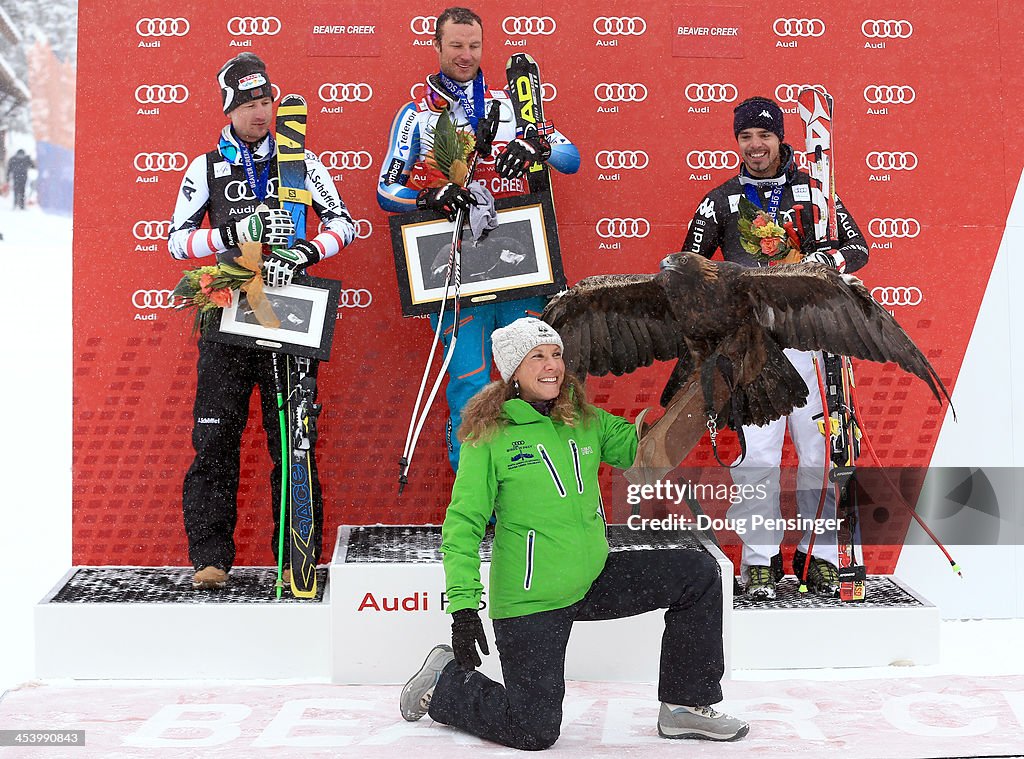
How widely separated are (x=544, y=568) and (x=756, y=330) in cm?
90

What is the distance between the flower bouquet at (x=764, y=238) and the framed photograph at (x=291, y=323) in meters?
1.47

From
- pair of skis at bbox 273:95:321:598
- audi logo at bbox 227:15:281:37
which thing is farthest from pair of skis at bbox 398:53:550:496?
audi logo at bbox 227:15:281:37

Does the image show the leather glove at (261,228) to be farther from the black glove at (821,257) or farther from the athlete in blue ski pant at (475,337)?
the black glove at (821,257)

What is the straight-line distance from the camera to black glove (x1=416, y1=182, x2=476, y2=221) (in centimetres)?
402

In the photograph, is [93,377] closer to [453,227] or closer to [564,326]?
[453,227]

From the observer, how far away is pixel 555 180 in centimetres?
473

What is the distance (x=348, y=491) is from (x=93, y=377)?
44.4 inches

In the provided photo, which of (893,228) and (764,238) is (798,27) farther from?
(764,238)

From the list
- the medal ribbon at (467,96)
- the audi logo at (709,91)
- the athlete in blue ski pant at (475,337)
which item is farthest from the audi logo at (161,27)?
the audi logo at (709,91)

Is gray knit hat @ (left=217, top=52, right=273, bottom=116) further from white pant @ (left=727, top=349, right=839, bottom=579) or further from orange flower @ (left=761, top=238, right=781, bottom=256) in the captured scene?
white pant @ (left=727, top=349, right=839, bottom=579)

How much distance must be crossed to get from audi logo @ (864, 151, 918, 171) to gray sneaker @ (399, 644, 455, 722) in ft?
8.99

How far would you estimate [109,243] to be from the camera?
15.2 feet

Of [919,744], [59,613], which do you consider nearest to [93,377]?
[59,613]

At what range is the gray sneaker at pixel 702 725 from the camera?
3.26m
